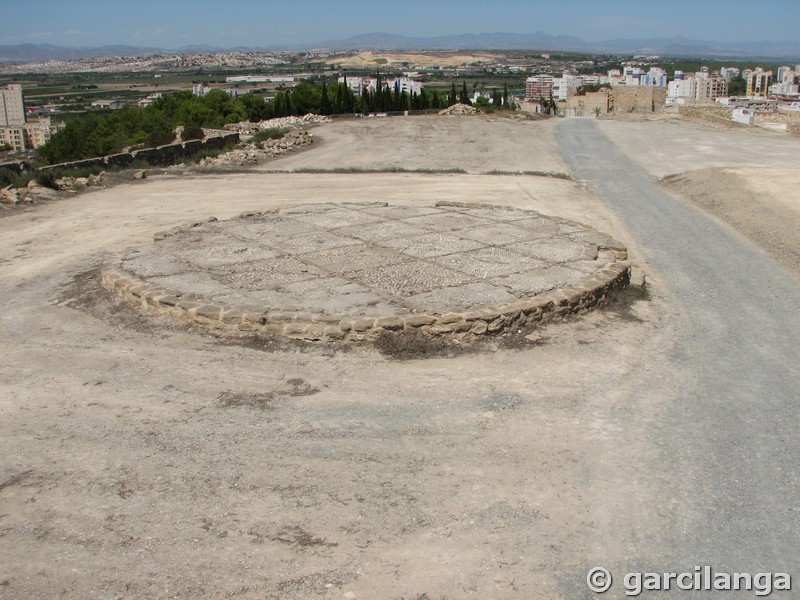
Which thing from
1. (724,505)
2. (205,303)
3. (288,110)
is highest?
(288,110)

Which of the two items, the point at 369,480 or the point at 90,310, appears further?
the point at 90,310

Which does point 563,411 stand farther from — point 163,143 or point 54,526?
point 163,143

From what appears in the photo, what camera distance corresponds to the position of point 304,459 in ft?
17.6

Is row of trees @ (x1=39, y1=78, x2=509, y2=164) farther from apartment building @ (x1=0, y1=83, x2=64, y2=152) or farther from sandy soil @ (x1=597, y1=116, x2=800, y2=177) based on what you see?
apartment building @ (x1=0, y1=83, x2=64, y2=152)

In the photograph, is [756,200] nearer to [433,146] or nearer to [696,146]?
[696,146]

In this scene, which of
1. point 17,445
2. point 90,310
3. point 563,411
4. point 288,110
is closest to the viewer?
point 17,445

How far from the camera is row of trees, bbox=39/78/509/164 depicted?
41.1 meters

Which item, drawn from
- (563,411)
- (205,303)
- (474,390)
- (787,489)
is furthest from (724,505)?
(205,303)

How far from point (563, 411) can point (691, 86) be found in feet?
389

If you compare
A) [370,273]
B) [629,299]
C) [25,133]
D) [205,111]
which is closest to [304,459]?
[370,273]

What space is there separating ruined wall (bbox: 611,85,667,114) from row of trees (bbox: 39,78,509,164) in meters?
12.4

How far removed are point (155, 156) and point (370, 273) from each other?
16147mm

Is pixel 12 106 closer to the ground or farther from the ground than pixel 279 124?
farther from the ground

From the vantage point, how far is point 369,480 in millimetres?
5070
